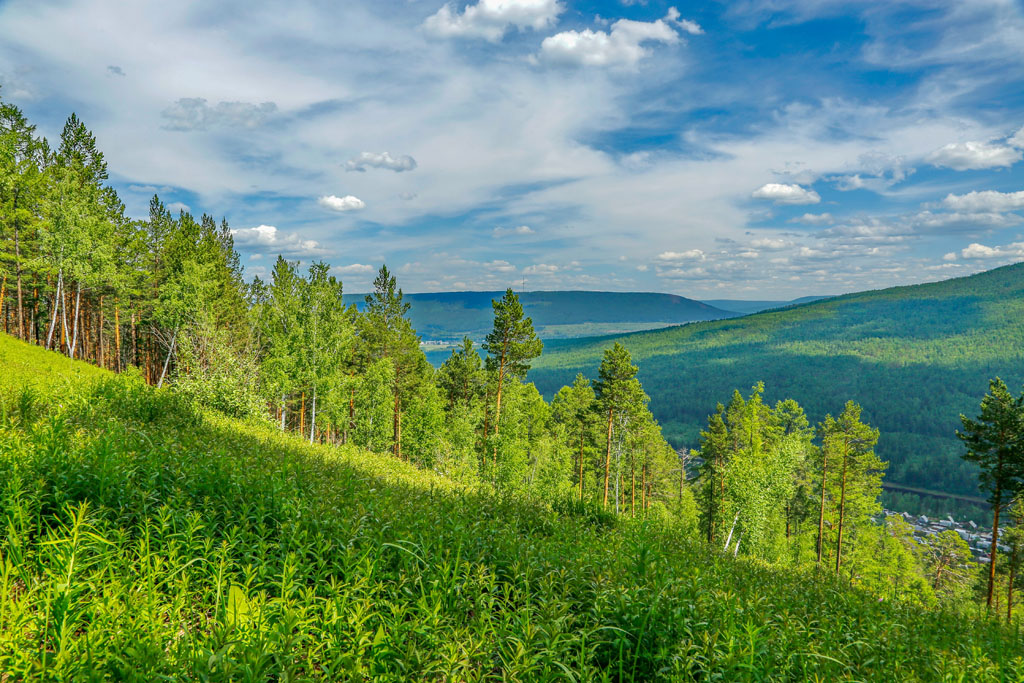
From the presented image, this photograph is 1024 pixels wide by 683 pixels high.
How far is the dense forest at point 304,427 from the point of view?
447 centimetres

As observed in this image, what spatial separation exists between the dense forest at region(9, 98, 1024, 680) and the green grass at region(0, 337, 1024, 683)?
73mm

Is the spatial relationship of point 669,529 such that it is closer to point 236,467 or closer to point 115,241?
point 236,467

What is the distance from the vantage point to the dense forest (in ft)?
Result: 14.7

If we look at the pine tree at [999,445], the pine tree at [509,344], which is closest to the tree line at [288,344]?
the pine tree at [509,344]

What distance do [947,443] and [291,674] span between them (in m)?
243

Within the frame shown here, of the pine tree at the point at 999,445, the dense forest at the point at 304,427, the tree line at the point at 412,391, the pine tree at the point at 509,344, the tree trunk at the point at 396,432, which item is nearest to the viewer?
the dense forest at the point at 304,427

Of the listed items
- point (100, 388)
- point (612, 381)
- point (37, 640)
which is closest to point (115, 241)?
point (100, 388)

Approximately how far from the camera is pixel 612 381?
38125mm

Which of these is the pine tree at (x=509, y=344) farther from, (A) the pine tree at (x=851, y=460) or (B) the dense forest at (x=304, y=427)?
(A) the pine tree at (x=851, y=460)

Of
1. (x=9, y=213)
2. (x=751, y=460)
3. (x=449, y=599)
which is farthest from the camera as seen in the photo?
(x=751, y=460)

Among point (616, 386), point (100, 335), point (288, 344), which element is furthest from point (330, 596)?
point (100, 335)

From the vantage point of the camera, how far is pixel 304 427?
39.0 meters

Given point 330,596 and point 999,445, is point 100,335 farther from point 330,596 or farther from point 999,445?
point 999,445

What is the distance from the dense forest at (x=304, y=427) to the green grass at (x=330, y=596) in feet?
0.24
